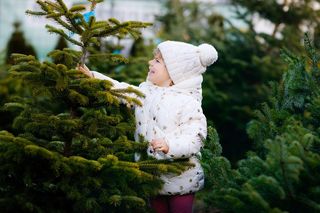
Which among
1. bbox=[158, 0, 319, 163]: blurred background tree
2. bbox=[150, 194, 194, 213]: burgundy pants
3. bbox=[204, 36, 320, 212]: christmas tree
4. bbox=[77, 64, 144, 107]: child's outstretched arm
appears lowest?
bbox=[150, 194, 194, 213]: burgundy pants

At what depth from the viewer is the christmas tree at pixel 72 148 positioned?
353 centimetres

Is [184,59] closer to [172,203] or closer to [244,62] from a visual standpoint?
[172,203]

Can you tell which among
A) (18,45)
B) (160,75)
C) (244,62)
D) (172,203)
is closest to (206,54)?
(160,75)

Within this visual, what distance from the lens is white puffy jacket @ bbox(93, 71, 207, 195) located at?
3.91 m

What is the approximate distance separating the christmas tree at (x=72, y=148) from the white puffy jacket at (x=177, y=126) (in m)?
0.11

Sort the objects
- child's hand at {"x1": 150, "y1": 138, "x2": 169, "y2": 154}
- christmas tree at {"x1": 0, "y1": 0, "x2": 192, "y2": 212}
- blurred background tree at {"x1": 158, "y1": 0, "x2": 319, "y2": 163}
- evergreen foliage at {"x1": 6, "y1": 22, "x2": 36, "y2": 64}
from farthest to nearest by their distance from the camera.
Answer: evergreen foliage at {"x1": 6, "y1": 22, "x2": 36, "y2": 64} → blurred background tree at {"x1": 158, "y1": 0, "x2": 319, "y2": 163} → child's hand at {"x1": 150, "y1": 138, "x2": 169, "y2": 154} → christmas tree at {"x1": 0, "y1": 0, "x2": 192, "y2": 212}

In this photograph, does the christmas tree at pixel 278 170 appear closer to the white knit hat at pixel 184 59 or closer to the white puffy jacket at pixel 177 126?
the white puffy jacket at pixel 177 126

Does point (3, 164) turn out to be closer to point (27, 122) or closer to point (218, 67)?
point (27, 122)

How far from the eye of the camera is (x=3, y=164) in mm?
3656

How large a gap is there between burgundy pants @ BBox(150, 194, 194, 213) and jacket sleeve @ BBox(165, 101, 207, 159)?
1.01 feet

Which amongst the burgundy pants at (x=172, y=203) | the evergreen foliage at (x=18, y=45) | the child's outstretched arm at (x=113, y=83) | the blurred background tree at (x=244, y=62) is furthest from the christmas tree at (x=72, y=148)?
the evergreen foliage at (x=18, y=45)

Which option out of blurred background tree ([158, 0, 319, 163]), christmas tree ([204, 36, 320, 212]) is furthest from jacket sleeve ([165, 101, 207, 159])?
blurred background tree ([158, 0, 319, 163])

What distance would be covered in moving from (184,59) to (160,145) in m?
0.63

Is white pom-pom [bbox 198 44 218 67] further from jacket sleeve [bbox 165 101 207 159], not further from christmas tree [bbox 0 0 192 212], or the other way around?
christmas tree [bbox 0 0 192 212]
